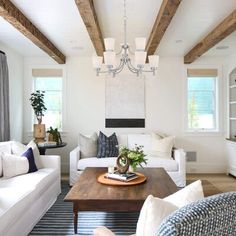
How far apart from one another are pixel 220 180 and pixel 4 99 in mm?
4295

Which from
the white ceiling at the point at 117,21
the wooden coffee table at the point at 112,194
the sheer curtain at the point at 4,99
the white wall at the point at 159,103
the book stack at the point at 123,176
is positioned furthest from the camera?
the white wall at the point at 159,103

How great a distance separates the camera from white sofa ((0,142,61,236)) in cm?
239

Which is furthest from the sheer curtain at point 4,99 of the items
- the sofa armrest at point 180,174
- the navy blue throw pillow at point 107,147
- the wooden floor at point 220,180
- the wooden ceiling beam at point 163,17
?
the wooden floor at point 220,180

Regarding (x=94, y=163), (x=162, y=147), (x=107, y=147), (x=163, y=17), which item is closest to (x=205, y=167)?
(x=162, y=147)

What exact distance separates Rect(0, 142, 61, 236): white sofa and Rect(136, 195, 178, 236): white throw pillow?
1.44 meters

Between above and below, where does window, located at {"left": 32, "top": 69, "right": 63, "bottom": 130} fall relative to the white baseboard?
above

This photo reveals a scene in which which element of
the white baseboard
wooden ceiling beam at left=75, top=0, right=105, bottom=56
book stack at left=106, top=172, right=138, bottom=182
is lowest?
the white baseboard

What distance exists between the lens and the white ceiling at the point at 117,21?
312cm

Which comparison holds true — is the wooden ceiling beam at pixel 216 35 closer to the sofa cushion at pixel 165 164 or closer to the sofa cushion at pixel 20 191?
the sofa cushion at pixel 165 164

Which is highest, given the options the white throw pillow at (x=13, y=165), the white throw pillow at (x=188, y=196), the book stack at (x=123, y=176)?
the white throw pillow at (x=188, y=196)

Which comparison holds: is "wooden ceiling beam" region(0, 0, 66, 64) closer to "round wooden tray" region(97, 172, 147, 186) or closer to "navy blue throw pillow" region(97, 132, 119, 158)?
"navy blue throw pillow" region(97, 132, 119, 158)

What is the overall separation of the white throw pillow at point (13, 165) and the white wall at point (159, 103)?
7.54 ft

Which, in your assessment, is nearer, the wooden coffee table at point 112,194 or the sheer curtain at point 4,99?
the wooden coffee table at point 112,194

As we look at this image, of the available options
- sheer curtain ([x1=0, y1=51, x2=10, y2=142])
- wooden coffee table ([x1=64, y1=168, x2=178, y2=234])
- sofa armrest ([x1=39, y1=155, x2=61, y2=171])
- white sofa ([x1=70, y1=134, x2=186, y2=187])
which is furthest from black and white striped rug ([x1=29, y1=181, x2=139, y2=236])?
sheer curtain ([x1=0, y1=51, x2=10, y2=142])
